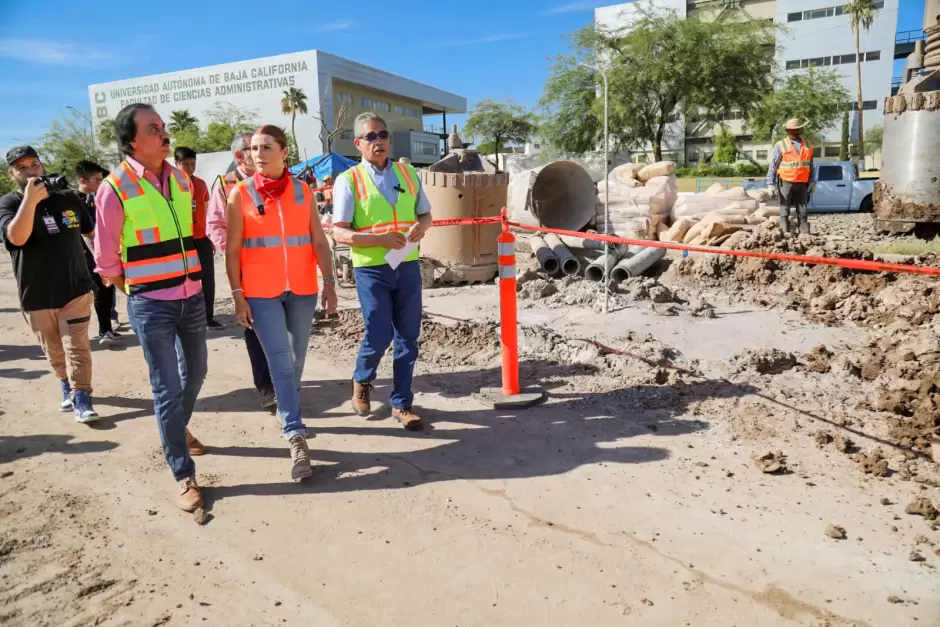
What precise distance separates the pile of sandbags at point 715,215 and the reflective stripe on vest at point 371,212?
24.0ft

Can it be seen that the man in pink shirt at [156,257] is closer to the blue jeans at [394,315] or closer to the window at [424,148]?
the blue jeans at [394,315]

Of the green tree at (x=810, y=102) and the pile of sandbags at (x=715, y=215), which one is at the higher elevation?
the green tree at (x=810, y=102)

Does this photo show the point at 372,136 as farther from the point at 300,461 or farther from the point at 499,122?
the point at 499,122

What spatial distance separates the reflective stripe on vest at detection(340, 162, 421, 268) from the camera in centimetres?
409

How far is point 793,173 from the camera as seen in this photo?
969 centimetres

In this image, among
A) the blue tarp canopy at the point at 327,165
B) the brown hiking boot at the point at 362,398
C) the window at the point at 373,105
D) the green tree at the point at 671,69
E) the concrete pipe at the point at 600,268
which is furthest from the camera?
the window at the point at 373,105

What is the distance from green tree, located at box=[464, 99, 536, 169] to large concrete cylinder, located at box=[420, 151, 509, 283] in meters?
58.3

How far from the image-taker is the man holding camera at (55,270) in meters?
4.30

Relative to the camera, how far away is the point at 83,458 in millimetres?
4016

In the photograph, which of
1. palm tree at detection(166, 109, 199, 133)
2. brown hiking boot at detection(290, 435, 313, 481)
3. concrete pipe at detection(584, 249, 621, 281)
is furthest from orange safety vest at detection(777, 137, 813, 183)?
palm tree at detection(166, 109, 199, 133)

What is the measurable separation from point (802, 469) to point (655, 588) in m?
1.44

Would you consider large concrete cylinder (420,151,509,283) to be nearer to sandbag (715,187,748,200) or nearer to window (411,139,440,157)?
sandbag (715,187,748,200)

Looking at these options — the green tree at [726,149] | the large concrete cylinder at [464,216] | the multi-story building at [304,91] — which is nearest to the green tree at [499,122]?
the multi-story building at [304,91]

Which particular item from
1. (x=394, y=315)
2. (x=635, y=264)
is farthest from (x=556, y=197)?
(x=394, y=315)
